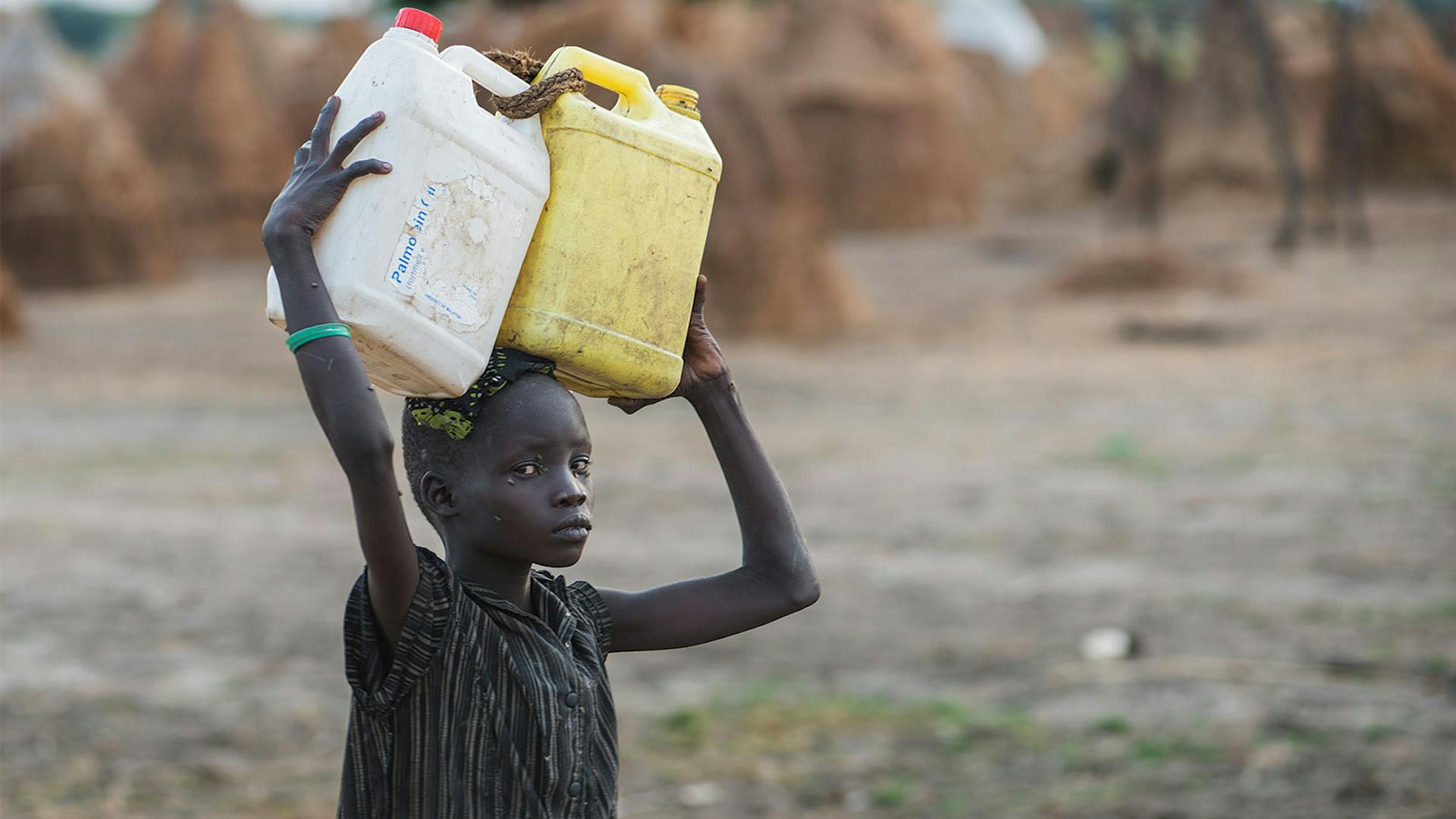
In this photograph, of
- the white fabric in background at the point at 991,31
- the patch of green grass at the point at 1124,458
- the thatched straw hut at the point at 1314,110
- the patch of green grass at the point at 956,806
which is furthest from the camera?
the white fabric in background at the point at 991,31

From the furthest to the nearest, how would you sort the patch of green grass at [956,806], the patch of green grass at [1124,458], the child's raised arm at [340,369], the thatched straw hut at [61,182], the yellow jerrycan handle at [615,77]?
the thatched straw hut at [61,182]
the patch of green grass at [1124,458]
the patch of green grass at [956,806]
the yellow jerrycan handle at [615,77]
the child's raised arm at [340,369]

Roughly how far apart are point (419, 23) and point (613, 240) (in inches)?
11.2

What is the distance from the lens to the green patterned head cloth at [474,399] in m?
1.67

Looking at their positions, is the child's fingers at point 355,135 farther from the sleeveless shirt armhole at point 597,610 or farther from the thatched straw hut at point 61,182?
the thatched straw hut at point 61,182

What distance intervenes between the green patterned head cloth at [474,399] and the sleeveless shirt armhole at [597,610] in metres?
0.28

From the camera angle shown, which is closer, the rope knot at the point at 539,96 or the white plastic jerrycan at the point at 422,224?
the white plastic jerrycan at the point at 422,224

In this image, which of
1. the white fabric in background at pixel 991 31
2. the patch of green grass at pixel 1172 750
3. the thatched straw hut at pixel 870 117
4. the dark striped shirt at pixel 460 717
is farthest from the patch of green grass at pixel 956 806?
the white fabric in background at pixel 991 31

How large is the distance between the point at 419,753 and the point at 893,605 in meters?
3.26

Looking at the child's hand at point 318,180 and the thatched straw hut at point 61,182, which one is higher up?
the thatched straw hut at point 61,182

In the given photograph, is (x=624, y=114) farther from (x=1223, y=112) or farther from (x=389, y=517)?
(x=1223, y=112)

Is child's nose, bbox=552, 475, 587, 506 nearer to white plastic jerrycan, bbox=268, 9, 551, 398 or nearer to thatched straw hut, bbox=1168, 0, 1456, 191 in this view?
white plastic jerrycan, bbox=268, 9, 551, 398

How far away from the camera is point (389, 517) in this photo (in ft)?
5.08

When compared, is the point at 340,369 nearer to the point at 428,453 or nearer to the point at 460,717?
the point at 428,453

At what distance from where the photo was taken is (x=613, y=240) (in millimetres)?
1709
